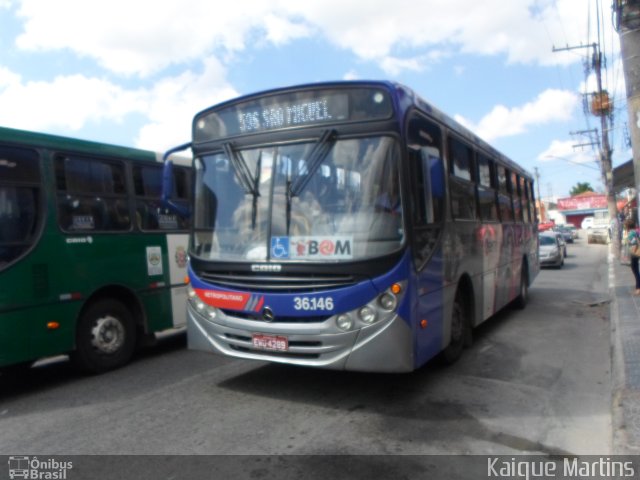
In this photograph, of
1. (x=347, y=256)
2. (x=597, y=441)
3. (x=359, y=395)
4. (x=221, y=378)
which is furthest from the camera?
(x=221, y=378)

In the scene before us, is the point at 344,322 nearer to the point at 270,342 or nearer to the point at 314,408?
the point at 270,342

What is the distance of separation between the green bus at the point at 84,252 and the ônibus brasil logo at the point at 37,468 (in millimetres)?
1798

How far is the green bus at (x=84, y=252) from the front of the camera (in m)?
5.73

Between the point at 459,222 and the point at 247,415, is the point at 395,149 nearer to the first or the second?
the point at 459,222

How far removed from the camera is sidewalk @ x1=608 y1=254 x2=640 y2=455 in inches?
166

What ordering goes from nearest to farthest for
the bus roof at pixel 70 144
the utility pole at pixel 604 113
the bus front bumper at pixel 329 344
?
the bus front bumper at pixel 329 344 → the bus roof at pixel 70 144 → the utility pole at pixel 604 113

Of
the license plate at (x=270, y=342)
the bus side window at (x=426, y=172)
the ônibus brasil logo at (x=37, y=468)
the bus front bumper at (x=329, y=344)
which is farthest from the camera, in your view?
the bus side window at (x=426, y=172)

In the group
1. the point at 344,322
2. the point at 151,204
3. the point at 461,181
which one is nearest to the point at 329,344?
the point at 344,322

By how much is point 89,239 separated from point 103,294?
2.50ft

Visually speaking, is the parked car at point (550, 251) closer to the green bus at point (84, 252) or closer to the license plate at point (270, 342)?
the green bus at point (84, 252)

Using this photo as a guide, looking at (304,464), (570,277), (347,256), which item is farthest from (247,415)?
(570,277)

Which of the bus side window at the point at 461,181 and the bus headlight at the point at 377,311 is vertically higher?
the bus side window at the point at 461,181

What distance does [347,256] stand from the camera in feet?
15.7

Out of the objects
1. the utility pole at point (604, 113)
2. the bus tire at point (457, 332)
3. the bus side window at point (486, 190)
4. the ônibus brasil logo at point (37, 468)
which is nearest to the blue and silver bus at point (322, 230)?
the bus tire at point (457, 332)
